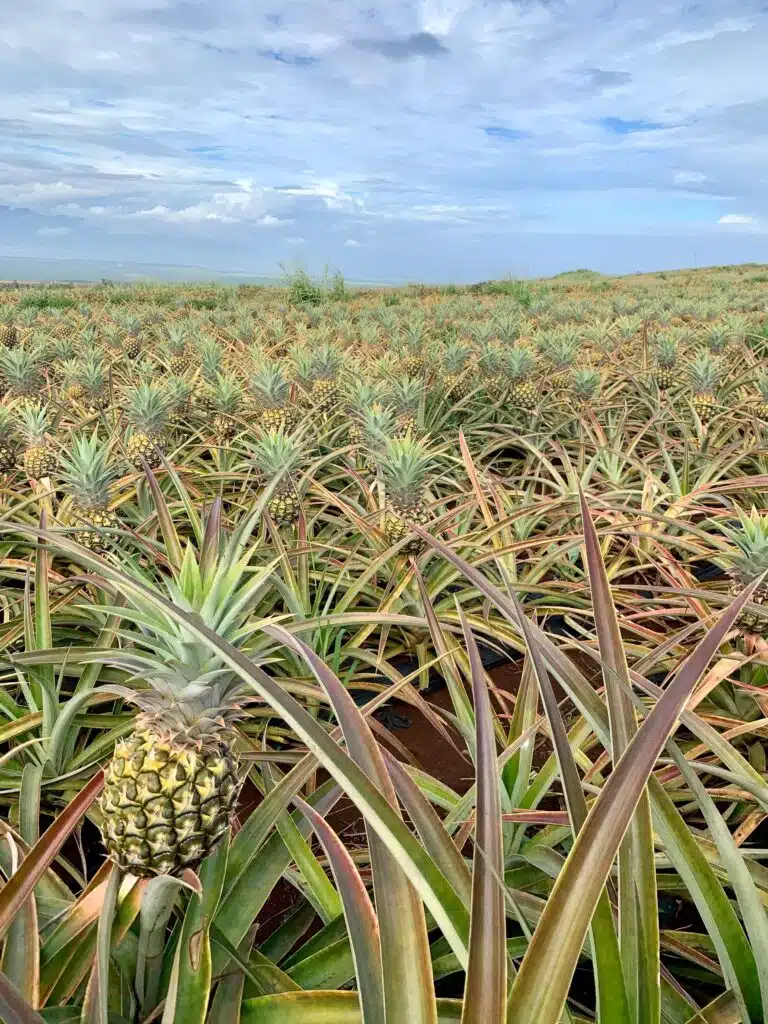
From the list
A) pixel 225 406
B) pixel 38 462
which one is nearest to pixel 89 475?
pixel 38 462

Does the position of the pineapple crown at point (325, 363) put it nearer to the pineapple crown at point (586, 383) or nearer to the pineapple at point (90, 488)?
the pineapple crown at point (586, 383)

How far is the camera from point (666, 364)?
4117 mm

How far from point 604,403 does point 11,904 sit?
11.7 ft

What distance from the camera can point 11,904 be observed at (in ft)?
2.53

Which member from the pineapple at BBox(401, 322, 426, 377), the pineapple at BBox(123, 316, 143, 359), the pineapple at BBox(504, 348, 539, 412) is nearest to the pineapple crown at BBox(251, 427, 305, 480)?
the pineapple at BBox(401, 322, 426, 377)

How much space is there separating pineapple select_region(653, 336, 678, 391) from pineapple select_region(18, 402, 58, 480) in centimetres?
339

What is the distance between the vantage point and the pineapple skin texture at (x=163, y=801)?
727mm

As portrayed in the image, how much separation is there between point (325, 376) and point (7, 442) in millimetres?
1614

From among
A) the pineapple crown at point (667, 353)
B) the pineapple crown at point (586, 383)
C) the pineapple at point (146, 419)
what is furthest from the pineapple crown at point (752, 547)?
the pineapple crown at point (667, 353)

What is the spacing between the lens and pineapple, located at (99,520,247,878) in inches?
28.7

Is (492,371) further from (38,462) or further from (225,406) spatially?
(38,462)

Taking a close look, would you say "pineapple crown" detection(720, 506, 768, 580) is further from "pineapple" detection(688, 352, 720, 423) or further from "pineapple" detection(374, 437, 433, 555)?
"pineapple" detection(688, 352, 720, 423)

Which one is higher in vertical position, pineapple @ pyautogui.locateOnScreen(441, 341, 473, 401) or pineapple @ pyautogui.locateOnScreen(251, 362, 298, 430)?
pineapple @ pyautogui.locateOnScreen(441, 341, 473, 401)

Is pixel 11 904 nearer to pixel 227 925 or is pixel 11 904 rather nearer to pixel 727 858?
pixel 227 925
